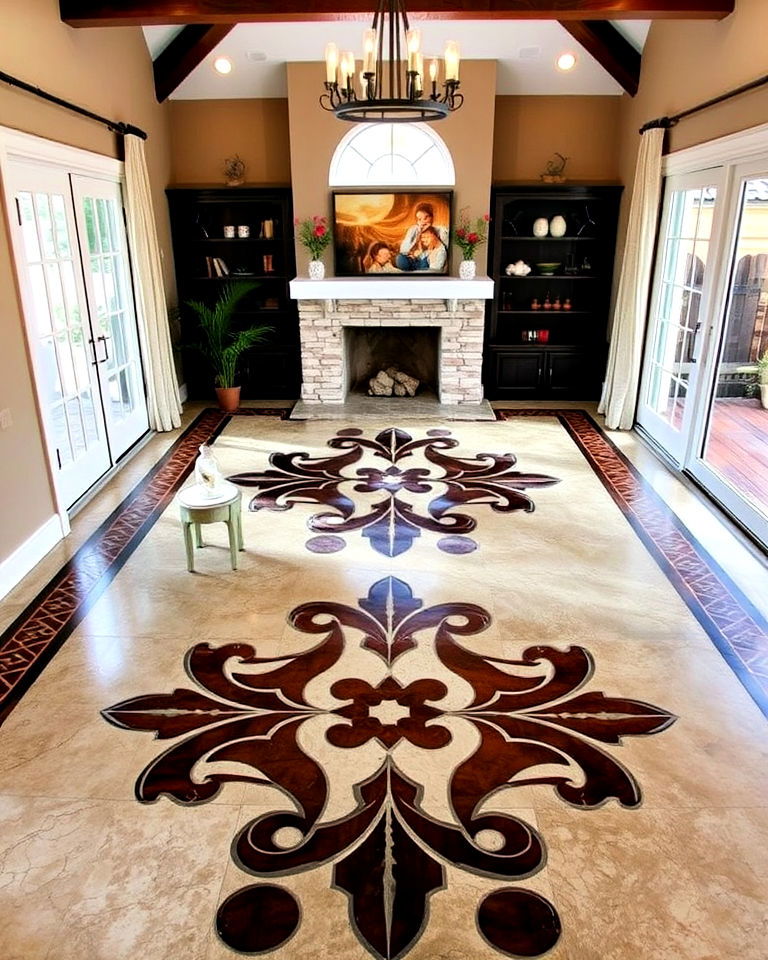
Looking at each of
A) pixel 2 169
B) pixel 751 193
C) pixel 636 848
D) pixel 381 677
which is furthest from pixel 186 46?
pixel 636 848

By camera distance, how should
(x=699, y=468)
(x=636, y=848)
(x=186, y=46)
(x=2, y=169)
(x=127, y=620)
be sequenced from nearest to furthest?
(x=636, y=848) < (x=127, y=620) < (x=2, y=169) < (x=699, y=468) < (x=186, y=46)

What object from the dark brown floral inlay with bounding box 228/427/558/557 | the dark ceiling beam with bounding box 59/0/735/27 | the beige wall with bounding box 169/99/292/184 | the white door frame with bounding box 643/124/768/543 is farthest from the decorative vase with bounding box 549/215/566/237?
the beige wall with bounding box 169/99/292/184

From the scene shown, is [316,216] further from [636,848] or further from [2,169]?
[636,848]

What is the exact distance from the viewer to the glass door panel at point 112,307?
18.9 ft

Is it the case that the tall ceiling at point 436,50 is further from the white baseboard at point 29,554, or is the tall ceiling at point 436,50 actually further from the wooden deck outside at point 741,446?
the white baseboard at point 29,554

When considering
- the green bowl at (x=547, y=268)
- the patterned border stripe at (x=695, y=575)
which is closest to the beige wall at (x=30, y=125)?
the patterned border stripe at (x=695, y=575)

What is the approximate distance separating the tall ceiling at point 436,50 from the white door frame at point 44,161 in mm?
2067

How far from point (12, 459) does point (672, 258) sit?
5673 millimetres

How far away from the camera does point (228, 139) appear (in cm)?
784

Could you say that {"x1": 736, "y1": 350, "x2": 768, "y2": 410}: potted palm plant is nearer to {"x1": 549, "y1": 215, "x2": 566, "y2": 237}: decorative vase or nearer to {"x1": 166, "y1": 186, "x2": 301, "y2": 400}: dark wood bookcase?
{"x1": 549, "y1": 215, "x2": 566, "y2": 237}: decorative vase

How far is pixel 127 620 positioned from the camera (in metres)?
3.94

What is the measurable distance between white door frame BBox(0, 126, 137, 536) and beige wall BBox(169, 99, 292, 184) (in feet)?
6.91

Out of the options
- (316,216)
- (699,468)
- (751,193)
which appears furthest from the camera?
(316,216)

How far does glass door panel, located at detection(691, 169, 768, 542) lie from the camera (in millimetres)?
5199
